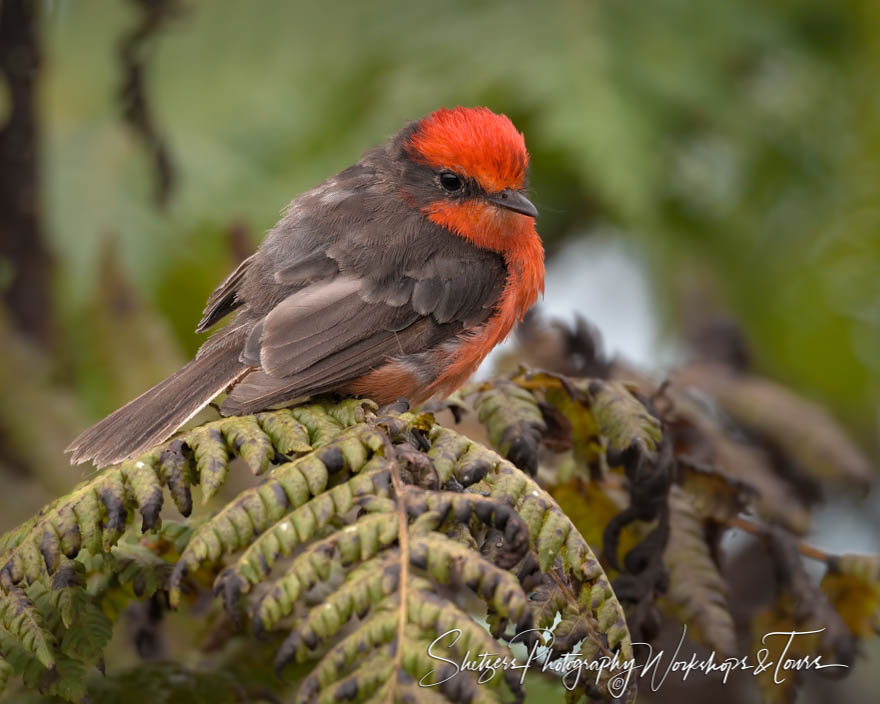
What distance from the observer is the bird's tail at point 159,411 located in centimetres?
277

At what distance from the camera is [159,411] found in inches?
115

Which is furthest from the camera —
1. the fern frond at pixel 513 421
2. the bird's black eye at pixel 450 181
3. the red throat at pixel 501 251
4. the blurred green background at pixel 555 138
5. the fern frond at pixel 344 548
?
the blurred green background at pixel 555 138

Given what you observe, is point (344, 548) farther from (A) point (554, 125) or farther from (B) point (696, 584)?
(A) point (554, 125)

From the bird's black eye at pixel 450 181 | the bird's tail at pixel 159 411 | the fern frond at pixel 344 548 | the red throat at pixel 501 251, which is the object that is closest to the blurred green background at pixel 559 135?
the red throat at pixel 501 251

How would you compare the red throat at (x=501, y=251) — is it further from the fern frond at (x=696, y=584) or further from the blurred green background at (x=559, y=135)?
the fern frond at (x=696, y=584)

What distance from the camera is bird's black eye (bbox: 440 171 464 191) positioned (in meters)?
3.82

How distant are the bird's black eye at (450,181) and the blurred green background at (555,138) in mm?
745

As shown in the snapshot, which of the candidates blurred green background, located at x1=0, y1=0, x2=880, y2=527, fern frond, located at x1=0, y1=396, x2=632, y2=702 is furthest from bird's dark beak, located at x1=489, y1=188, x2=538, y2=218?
fern frond, located at x1=0, y1=396, x2=632, y2=702

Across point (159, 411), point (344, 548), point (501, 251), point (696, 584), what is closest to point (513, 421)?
point (696, 584)

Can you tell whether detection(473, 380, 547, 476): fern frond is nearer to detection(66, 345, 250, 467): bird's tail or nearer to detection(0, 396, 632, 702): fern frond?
detection(0, 396, 632, 702): fern frond

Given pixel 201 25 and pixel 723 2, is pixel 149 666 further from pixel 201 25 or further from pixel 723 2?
pixel 723 2

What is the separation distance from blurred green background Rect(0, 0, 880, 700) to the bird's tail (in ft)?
4.22

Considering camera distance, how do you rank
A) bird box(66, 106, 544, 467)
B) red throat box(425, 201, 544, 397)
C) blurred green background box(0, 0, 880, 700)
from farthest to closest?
1. blurred green background box(0, 0, 880, 700)
2. red throat box(425, 201, 544, 397)
3. bird box(66, 106, 544, 467)

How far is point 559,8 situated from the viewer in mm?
4820
